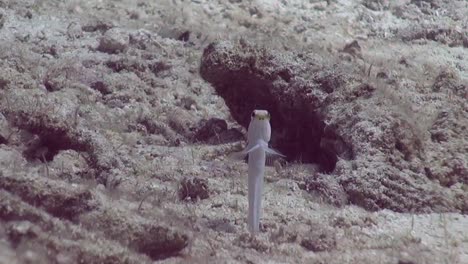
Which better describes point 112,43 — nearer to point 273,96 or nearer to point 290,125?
point 273,96

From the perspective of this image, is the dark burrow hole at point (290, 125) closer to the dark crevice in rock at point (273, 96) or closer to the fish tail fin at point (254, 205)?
the dark crevice in rock at point (273, 96)

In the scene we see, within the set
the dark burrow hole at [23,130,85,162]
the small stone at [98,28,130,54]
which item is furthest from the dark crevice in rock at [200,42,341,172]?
the dark burrow hole at [23,130,85,162]

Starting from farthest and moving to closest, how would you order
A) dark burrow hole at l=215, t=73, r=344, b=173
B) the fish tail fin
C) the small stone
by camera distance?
the small stone < dark burrow hole at l=215, t=73, r=344, b=173 < the fish tail fin

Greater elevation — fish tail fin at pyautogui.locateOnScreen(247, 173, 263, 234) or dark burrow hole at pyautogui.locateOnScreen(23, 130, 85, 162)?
fish tail fin at pyautogui.locateOnScreen(247, 173, 263, 234)

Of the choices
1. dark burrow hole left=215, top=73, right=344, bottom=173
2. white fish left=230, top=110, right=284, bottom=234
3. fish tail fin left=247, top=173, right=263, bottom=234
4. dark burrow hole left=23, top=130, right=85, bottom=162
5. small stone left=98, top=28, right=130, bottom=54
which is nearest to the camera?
fish tail fin left=247, top=173, right=263, bottom=234

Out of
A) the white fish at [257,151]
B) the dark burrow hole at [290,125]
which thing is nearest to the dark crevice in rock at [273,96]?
the dark burrow hole at [290,125]

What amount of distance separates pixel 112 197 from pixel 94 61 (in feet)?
13.8

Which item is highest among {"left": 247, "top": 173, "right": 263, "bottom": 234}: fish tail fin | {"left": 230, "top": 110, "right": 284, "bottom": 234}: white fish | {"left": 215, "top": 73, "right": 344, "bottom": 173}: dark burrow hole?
{"left": 230, "top": 110, "right": 284, "bottom": 234}: white fish

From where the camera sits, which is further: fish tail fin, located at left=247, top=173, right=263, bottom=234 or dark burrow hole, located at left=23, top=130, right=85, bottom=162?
dark burrow hole, located at left=23, top=130, right=85, bottom=162

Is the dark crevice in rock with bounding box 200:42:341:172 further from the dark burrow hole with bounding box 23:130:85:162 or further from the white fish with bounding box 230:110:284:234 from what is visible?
the dark burrow hole with bounding box 23:130:85:162

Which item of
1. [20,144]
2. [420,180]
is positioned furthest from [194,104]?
[420,180]

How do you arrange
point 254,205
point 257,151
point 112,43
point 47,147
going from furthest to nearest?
point 112,43 → point 47,147 → point 257,151 → point 254,205

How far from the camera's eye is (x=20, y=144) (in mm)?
4723

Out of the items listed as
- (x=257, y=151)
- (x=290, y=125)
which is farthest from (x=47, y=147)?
(x=290, y=125)
